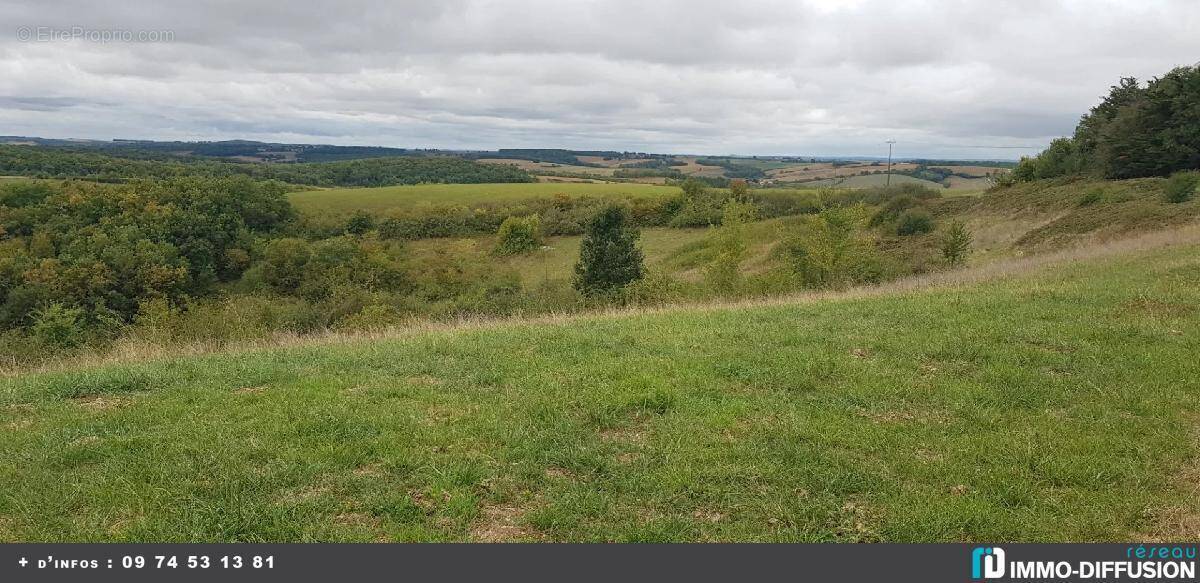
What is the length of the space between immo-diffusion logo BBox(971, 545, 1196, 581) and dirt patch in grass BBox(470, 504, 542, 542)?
111 inches

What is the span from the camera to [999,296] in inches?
469

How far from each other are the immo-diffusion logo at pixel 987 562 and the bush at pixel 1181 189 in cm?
3489

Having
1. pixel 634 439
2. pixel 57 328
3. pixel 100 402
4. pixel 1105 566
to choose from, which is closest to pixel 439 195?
pixel 57 328

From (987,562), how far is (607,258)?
3077cm

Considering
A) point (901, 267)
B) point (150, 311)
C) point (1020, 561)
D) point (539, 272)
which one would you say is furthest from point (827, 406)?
point (539, 272)

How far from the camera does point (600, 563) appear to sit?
4000mm

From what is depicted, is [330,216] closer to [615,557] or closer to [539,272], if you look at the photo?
[539,272]

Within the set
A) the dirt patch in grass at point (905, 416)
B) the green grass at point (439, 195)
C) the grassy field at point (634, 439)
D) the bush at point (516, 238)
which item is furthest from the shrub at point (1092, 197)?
the green grass at point (439, 195)

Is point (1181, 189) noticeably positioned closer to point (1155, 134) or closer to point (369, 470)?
point (1155, 134)

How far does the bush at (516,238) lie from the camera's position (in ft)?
227

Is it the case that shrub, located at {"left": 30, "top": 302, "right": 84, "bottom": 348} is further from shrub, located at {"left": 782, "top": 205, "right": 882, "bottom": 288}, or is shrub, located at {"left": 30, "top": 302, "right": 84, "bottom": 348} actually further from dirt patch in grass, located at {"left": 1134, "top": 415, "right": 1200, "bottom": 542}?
dirt patch in grass, located at {"left": 1134, "top": 415, "right": 1200, "bottom": 542}

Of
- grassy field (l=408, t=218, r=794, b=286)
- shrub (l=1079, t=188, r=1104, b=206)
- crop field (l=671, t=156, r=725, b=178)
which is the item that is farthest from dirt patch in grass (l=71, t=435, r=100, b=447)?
crop field (l=671, t=156, r=725, b=178)

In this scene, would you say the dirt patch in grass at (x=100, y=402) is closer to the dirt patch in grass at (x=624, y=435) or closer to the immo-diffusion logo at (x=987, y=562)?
the dirt patch in grass at (x=624, y=435)

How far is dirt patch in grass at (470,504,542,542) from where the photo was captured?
4.25m
